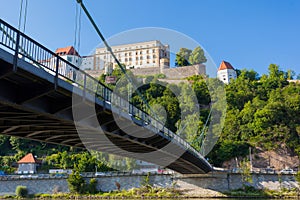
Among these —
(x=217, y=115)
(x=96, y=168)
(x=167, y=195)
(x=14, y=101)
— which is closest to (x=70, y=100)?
(x=14, y=101)

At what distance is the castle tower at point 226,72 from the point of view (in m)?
86.4

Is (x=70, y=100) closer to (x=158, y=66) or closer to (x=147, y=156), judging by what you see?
(x=147, y=156)

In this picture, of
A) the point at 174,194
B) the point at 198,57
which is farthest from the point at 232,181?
the point at 198,57

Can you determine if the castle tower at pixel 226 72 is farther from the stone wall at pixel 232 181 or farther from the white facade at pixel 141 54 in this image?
the stone wall at pixel 232 181

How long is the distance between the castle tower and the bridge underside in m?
73.7

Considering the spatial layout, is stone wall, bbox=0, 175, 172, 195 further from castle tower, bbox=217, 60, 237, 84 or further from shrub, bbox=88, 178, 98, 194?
castle tower, bbox=217, 60, 237, 84

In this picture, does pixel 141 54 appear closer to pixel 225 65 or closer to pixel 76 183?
pixel 225 65

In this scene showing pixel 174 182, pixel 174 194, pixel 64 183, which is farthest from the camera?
pixel 64 183

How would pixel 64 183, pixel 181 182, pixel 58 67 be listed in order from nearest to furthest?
pixel 58 67
pixel 181 182
pixel 64 183

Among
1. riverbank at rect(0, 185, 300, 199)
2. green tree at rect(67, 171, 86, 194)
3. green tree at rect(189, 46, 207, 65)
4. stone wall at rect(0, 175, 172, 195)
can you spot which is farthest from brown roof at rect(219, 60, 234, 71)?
green tree at rect(67, 171, 86, 194)

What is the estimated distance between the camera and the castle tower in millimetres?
86438

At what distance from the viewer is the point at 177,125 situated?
2068 inches

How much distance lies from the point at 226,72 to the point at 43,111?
3202 inches

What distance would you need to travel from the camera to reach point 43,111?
28.2 feet
